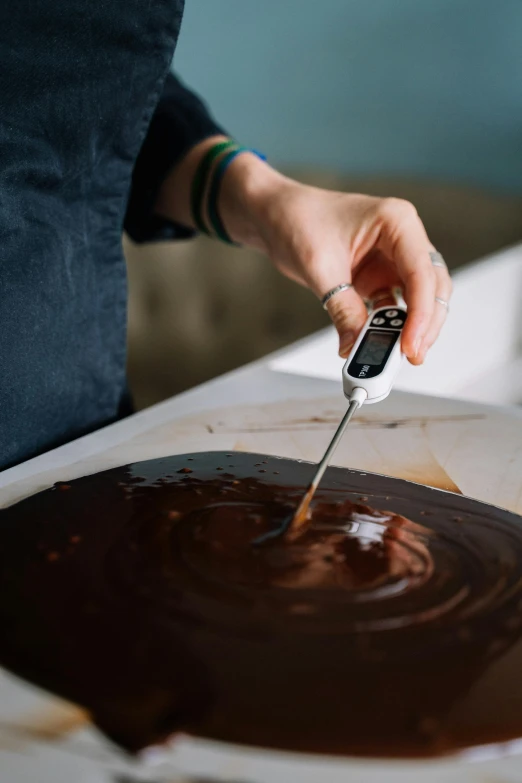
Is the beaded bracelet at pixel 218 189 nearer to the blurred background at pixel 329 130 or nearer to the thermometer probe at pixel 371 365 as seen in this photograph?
the thermometer probe at pixel 371 365

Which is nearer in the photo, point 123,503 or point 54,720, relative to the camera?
point 54,720

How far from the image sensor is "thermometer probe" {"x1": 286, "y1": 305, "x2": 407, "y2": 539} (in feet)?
2.04

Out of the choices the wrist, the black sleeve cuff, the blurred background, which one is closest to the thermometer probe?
the wrist

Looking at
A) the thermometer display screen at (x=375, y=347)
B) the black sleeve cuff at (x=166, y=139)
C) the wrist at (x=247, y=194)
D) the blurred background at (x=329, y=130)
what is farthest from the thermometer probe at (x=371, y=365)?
the blurred background at (x=329, y=130)

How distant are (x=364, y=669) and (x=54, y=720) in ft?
0.47

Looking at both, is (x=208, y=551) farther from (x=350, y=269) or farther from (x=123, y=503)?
(x=350, y=269)

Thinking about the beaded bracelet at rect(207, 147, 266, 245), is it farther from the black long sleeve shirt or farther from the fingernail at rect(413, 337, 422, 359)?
the fingernail at rect(413, 337, 422, 359)

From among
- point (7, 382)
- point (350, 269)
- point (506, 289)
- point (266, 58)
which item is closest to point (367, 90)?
point (266, 58)

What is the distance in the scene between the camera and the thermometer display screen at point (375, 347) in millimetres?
672

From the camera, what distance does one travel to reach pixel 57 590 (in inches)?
17.9

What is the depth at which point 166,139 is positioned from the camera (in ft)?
2.99

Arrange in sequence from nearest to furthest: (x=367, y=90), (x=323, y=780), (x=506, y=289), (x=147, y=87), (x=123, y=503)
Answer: (x=323, y=780), (x=123, y=503), (x=147, y=87), (x=506, y=289), (x=367, y=90)

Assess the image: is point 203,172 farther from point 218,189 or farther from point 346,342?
point 346,342

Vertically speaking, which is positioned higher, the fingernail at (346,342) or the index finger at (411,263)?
the index finger at (411,263)
